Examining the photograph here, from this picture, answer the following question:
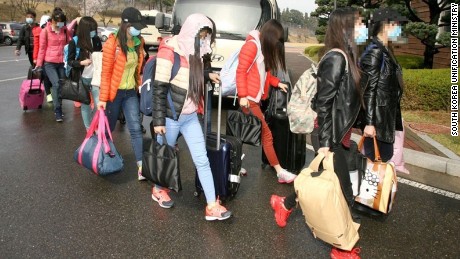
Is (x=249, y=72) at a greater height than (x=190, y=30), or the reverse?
(x=190, y=30)

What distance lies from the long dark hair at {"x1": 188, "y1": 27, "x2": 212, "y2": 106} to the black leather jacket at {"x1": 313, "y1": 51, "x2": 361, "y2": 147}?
3.41ft

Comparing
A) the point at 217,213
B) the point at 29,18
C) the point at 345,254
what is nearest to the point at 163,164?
the point at 217,213

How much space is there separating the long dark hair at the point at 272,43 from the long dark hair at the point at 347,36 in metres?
1.45

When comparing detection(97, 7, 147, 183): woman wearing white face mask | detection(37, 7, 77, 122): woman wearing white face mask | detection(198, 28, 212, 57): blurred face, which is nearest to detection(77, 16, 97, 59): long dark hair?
detection(37, 7, 77, 122): woman wearing white face mask

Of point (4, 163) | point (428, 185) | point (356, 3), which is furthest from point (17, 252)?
point (356, 3)

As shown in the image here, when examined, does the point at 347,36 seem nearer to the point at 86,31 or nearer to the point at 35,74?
the point at 86,31

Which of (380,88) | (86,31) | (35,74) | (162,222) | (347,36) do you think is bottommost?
(162,222)

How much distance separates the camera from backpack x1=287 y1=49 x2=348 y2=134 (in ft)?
11.1

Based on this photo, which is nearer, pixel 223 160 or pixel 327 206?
pixel 327 206

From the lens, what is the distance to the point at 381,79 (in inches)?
134

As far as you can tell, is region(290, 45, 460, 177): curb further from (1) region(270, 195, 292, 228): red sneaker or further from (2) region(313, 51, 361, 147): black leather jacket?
(2) region(313, 51, 361, 147): black leather jacket

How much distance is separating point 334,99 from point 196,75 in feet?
3.90

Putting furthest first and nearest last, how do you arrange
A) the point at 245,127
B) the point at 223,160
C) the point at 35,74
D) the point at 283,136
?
the point at 35,74 → the point at 283,136 → the point at 245,127 → the point at 223,160

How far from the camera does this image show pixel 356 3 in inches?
602
